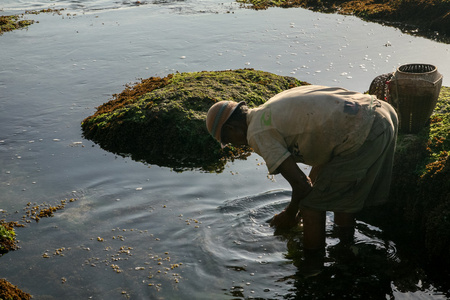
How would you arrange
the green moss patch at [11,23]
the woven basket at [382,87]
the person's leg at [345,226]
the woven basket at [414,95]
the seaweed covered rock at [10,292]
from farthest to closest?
1. the green moss patch at [11,23]
2. the woven basket at [382,87]
3. the woven basket at [414,95]
4. the person's leg at [345,226]
5. the seaweed covered rock at [10,292]

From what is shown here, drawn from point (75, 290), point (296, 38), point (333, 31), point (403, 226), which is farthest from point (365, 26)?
point (75, 290)

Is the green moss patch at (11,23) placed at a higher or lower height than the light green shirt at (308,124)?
higher

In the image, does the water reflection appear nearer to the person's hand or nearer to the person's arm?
the person's hand

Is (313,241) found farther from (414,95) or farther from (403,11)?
(403,11)

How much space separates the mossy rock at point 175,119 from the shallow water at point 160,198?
0.27 m

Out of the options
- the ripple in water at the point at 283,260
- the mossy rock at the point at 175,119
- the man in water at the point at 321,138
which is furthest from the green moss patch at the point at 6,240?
the man in water at the point at 321,138

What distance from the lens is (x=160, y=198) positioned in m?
6.30

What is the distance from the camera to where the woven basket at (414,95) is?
568 centimetres

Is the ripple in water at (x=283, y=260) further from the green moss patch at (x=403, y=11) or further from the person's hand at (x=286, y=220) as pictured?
the green moss patch at (x=403, y=11)

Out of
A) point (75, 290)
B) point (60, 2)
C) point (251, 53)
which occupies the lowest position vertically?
point (75, 290)

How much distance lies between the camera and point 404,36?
1216cm

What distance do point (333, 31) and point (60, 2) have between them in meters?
11.2

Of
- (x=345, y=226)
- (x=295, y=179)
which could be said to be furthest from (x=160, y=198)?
(x=295, y=179)

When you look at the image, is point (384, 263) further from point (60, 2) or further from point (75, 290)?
point (60, 2)
